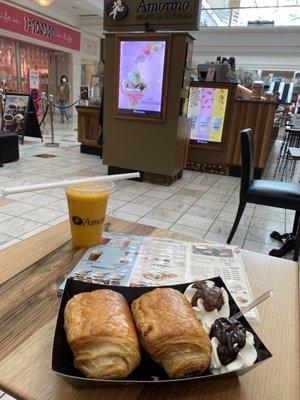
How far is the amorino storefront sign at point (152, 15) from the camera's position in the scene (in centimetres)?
383

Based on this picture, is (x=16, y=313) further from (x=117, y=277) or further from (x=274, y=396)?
(x=274, y=396)

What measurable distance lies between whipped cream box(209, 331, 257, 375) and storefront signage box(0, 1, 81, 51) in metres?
11.1

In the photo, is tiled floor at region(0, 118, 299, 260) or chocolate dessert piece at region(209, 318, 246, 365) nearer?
chocolate dessert piece at region(209, 318, 246, 365)

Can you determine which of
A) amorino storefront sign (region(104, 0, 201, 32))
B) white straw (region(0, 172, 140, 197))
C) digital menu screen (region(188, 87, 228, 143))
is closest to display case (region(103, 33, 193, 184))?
amorino storefront sign (region(104, 0, 201, 32))

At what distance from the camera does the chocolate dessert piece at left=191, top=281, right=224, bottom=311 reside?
0.70 metres

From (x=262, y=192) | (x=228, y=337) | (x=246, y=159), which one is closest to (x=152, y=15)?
(x=246, y=159)

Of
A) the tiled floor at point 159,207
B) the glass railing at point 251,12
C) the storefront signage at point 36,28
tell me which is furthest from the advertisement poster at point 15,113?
the glass railing at point 251,12

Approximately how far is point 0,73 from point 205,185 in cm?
878

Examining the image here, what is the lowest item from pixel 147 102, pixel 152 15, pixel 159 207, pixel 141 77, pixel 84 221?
pixel 159 207

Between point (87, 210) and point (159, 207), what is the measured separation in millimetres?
2724

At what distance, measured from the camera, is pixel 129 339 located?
0.57m

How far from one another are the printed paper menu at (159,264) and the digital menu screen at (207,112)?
4517 mm

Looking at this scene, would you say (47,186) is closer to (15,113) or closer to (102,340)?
(102,340)

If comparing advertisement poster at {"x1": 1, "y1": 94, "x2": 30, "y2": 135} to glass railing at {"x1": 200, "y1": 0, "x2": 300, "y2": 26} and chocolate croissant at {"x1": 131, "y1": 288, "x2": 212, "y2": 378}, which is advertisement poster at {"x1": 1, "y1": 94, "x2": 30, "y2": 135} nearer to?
chocolate croissant at {"x1": 131, "y1": 288, "x2": 212, "y2": 378}
